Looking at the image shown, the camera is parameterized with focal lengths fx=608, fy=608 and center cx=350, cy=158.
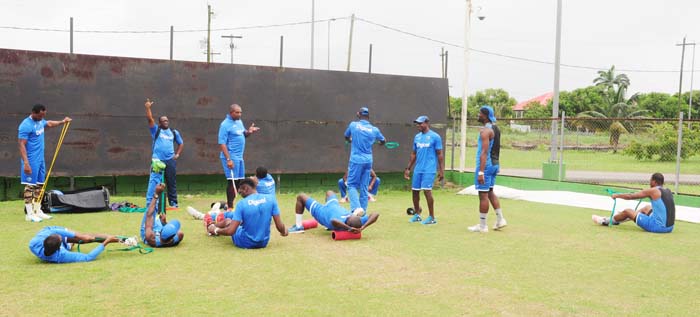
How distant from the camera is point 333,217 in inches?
337

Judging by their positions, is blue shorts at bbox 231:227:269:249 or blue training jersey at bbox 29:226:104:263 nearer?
blue training jersey at bbox 29:226:104:263

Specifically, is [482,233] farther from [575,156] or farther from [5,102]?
[575,156]

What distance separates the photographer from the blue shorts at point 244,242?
304 inches

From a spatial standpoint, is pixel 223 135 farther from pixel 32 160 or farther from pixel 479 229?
pixel 479 229

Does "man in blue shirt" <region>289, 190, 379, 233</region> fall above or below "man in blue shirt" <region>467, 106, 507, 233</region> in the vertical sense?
below

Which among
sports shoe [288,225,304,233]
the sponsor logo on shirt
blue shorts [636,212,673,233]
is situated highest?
the sponsor logo on shirt

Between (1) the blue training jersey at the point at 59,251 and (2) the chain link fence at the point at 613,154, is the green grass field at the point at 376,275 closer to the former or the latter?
(1) the blue training jersey at the point at 59,251

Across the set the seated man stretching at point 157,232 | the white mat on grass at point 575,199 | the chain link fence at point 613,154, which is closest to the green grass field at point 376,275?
the seated man stretching at point 157,232

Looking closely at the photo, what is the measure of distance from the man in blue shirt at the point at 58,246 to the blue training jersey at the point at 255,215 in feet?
5.12

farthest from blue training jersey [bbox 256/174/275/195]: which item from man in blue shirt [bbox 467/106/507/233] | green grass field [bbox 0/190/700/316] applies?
man in blue shirt [bbox 467/106/507/233]

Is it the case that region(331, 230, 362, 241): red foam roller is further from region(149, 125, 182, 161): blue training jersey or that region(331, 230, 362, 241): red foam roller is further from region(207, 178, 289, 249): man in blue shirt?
region(149, 125, 182, 161): blue training jersey

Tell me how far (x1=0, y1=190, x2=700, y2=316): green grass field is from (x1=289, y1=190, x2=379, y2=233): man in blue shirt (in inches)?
8.3

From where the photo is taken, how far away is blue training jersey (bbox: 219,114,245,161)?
426 inches

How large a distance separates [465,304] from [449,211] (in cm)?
673
